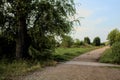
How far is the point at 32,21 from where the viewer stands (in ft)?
81.0

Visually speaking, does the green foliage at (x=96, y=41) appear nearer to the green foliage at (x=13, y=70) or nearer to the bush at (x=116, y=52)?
the bush at (x=116, y=52)

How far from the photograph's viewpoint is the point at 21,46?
962 inches

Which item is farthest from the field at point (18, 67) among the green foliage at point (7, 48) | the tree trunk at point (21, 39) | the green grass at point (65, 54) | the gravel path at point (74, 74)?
the green grass at point (65, 54)

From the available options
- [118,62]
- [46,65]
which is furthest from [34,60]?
[118,62]

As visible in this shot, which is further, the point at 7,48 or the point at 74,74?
the point at 7,48

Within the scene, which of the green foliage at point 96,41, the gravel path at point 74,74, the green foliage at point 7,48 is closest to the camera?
the gravel path at point 74,74

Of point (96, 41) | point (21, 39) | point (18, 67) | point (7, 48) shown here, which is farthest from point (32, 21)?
point (96, 41)

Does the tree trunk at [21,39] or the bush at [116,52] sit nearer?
the tree trunk at [21,39]

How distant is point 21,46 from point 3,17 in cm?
302

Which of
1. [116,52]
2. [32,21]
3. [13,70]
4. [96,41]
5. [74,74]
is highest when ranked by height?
[96,41]

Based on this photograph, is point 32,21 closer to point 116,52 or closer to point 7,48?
point 7,48

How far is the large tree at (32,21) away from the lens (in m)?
23.4

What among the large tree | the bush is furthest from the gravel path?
the bush

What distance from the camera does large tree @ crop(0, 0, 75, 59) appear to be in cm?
2338
